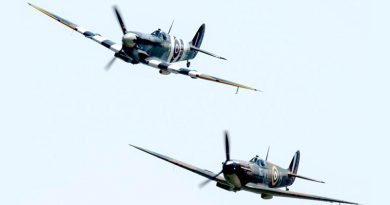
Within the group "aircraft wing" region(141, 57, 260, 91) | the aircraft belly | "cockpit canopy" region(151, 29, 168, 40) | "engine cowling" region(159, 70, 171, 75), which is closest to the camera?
"aircraft wing" region(141, 57, 260, 91)

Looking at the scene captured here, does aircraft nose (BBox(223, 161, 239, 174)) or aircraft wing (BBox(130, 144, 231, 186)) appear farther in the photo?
aircraft wing (BBox(130, 144, 231, 186))

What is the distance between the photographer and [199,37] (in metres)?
67.9

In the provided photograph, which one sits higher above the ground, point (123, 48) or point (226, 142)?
point (123, 48)

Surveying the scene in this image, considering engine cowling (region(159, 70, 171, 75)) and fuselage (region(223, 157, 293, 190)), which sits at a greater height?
engine cowling (region(159, 70, 171, 75))

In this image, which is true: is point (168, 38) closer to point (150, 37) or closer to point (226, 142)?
point (150, 37)

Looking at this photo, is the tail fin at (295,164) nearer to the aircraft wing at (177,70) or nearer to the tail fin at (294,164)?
the tail fin at (294,164)

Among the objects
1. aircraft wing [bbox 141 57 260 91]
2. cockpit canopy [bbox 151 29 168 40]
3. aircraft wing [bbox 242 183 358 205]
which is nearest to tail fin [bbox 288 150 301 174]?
aircraft wing [bbox 242 183 358 205]

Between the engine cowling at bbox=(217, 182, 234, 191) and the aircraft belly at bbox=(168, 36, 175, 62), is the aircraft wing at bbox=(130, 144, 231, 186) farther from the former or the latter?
the aircraft belly at bbox=(168, 36, 175, 62)

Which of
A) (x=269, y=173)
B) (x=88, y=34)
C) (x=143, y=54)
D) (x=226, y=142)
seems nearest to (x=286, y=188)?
(x=269, y=173)

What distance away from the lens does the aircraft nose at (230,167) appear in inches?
1966

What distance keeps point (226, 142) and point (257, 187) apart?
310 cm

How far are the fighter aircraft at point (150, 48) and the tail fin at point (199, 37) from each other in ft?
13.9

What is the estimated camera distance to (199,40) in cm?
6769

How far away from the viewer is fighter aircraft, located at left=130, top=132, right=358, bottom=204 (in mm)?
50219
